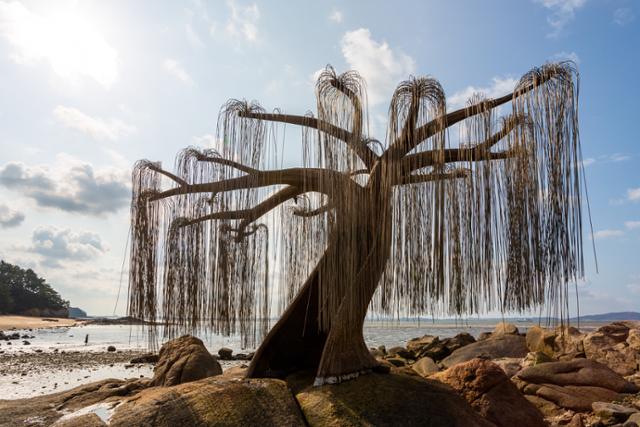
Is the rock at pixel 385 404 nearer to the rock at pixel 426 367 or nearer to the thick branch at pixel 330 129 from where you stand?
the thick branch at pixel 330 129

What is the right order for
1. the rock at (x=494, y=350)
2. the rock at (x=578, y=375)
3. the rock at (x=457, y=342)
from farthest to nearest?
the rock at (x=457, y=342), the rock at (x=494, y=350), the rock at (x=578, y=375)

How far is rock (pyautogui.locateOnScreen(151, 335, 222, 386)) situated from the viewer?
9203 millimetres

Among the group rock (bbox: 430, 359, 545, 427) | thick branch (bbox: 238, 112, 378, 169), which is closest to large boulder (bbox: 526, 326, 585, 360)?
rock (bbox: 430, 359, 545, 427)

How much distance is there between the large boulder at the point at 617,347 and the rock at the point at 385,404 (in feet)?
20.0

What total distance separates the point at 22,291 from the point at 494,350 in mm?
82520

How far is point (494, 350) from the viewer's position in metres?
13.6

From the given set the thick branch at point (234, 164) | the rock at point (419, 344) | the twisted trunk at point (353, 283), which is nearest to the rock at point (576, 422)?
the twisted trunk at point (353, 283)

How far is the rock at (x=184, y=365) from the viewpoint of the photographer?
9203 mm

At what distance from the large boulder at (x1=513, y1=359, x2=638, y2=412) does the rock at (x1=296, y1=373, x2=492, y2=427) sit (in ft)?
9.87

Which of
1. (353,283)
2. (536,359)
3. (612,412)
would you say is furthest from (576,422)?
(353,283)

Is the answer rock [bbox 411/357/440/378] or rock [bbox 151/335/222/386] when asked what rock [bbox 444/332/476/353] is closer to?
rock [bbox 411/357/440/378]

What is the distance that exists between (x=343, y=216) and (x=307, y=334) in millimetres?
2272

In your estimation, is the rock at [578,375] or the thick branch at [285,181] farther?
the rock at [578,375]

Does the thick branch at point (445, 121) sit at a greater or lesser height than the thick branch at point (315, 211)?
greater
